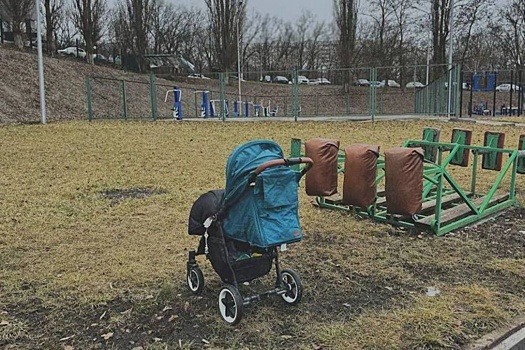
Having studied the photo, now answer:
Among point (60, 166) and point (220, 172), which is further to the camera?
point (60, 166)

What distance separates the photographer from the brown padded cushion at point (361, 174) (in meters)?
5.43

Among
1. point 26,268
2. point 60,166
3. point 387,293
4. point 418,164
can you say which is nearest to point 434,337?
point 387,293

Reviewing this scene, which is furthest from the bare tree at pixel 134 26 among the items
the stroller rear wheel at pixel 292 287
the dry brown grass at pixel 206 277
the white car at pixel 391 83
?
the stroller rear wheel at pixel 292 287

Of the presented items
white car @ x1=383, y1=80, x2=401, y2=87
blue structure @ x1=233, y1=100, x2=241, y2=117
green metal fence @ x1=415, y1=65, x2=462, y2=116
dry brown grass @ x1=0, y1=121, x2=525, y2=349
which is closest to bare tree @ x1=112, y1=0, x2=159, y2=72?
blue structure @ x1=233, y1=100, x2=241, y2=117

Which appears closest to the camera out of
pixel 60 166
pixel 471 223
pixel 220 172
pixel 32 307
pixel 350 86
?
pixel 32 307

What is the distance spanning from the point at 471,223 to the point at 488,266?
1.37 meters

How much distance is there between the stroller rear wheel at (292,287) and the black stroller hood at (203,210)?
0.65m

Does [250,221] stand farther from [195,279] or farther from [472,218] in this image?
[472,218]

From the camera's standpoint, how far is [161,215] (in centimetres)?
619

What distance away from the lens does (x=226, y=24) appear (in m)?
41.5

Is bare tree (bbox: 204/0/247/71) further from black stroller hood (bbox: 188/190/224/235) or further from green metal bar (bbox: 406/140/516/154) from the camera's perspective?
black stroller hood (bbox: 188/190/224/235)

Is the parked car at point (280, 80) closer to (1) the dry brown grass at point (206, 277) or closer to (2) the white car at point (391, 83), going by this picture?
(2) the white car at point (391, 83)

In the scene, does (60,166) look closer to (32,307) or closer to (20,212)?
(20,212)

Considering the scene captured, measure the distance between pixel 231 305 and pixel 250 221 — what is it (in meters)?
0.57
